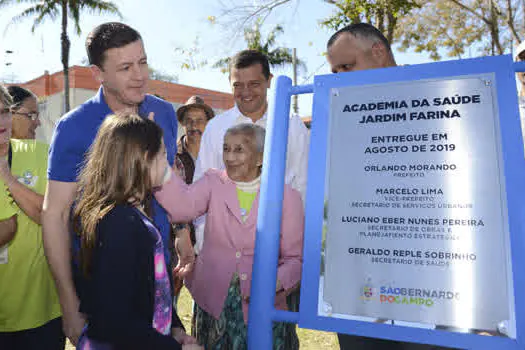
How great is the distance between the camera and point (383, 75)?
147 centimetres

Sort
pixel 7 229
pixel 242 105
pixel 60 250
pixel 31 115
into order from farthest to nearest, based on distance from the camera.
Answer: pixel 242 105 < pixel 31 115 < pixel 7 229 < pixel 60 250

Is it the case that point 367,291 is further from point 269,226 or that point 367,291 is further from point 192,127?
point 192,127

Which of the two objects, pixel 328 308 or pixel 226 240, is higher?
pixel 226 240

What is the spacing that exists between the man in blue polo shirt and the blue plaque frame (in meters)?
0.58

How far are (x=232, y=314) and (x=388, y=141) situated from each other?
1194 millimetres

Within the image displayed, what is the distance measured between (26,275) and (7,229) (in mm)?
323

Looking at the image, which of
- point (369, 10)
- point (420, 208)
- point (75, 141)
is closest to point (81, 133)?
point (75, 141)

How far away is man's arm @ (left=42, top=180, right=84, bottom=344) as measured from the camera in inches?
73.7

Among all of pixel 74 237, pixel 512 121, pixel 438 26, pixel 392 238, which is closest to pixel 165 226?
pixel 74 237

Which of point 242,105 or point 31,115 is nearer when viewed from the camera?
point 31,115

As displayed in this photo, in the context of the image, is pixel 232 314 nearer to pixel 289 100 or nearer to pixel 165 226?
pixel 165 226

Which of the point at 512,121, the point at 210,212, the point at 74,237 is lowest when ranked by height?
the point at 74,237

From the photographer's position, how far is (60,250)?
1879 millimetres

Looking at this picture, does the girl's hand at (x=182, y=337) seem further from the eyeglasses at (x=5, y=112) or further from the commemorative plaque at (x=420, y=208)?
the eyeglasses at (x=5, y=112)
